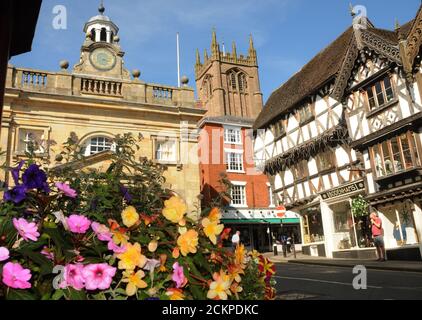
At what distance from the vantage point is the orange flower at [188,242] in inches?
71.2

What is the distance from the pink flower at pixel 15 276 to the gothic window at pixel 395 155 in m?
16.6

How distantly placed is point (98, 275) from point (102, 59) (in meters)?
20.6

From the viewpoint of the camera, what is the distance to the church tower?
5819 centimetres

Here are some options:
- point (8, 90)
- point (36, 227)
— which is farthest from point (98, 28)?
point (36, 227)

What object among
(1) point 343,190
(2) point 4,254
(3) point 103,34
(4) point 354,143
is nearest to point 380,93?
(4) point 354,143

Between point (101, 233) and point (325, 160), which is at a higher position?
point (325, 160)

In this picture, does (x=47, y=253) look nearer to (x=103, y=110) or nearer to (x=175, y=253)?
(x=175, y=253)

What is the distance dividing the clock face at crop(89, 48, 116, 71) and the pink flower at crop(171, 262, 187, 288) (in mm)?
20231

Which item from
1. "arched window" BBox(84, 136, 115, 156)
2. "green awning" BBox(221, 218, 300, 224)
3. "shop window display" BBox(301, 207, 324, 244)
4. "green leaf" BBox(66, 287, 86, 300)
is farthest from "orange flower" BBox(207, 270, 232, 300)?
"green awning" BBox(221, 218, 300, 224)

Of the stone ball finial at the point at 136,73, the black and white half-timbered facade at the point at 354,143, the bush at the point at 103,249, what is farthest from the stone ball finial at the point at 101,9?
the bush at the point at 103,249

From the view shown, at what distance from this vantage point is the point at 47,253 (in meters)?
1.56

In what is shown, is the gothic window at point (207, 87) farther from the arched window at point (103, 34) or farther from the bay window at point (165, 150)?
the bay window at point (165, 150)

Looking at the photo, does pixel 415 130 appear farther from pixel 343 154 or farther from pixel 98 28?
pixel 98 28

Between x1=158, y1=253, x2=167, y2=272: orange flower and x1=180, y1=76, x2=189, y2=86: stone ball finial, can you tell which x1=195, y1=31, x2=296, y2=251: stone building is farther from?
x1=158, y1=253, x2=167, y2=272: orange flower
